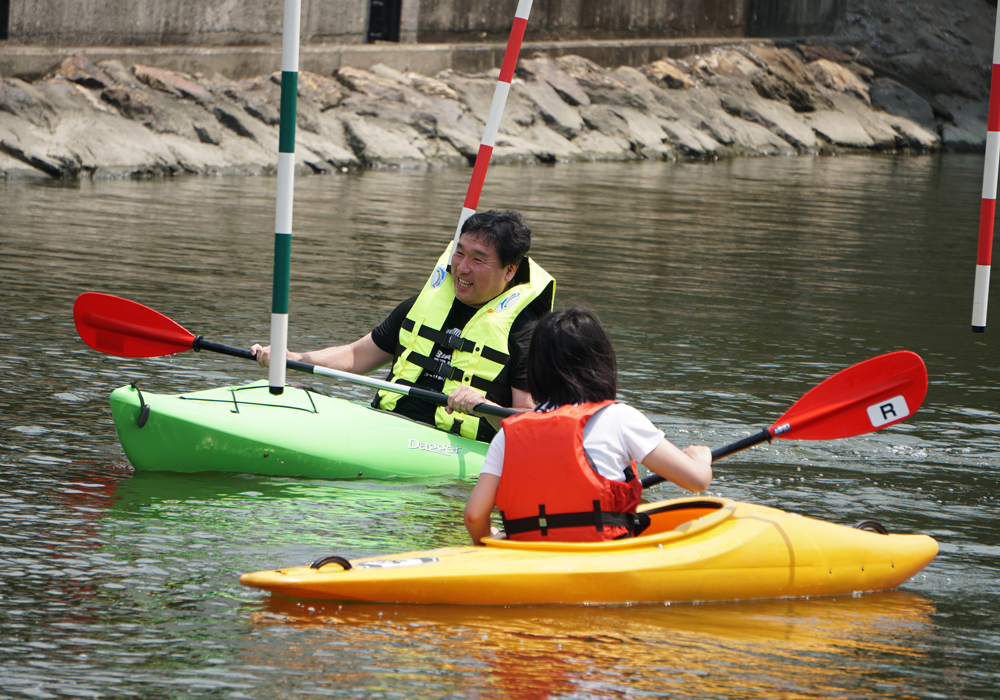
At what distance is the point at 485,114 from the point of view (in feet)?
59.8

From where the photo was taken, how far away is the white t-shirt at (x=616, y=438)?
3359 mm

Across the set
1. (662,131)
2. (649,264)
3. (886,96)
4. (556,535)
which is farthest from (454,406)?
(886,96)

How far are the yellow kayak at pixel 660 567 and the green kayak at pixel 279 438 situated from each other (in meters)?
1.10

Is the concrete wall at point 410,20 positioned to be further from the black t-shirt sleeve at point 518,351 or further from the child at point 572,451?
the child at point 572,451

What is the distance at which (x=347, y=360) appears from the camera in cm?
498

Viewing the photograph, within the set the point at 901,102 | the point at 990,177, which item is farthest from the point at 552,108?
the point at 990,177

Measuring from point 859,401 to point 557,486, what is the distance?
51.5 inches

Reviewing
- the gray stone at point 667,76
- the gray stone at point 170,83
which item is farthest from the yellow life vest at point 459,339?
the gray stone at point 667,76

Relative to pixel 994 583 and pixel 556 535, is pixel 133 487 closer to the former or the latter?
pixel 556 535

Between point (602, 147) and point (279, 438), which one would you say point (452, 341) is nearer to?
point (279, 438)

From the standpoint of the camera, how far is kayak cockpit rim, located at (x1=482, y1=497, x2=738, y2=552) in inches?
134

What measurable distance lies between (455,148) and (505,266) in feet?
42.8

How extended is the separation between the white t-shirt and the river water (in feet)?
1.28

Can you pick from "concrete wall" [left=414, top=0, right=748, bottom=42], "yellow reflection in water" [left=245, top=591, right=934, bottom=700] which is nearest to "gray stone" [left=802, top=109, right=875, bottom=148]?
"concrete wall" [left=414, top=0, right=748, bottom=42]
